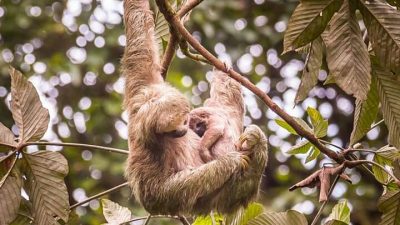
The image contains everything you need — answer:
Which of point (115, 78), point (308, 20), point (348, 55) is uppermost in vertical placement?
point (308, 20)

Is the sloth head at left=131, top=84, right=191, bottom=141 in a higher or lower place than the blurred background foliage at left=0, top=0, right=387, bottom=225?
higher

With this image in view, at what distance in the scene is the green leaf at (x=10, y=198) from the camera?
2990 millimetres

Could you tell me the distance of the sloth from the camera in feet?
12.2

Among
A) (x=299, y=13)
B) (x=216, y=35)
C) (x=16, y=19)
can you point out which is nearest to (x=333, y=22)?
(x=299, y=13)

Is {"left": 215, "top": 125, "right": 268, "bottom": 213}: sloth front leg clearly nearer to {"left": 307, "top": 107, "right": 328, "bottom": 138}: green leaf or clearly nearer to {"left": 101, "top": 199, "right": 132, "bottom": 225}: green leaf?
{"left": 307, "top": 107, "right": 328, "bottom": 138}: green leaf

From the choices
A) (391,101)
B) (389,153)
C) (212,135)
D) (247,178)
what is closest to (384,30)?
(391,101)

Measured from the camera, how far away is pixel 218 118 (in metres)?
4.18

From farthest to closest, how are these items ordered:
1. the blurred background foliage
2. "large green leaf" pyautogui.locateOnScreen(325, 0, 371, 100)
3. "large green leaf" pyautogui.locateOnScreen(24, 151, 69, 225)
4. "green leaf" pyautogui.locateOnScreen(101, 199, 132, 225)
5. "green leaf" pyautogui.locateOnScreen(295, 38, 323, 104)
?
the blurred background foliage
"green leaf" pyautogui.locateOnScreen(101, 199, 132, 225)
"green leaf" pyautogui.locateOnScreen(295, 38, 323, 104)
"large green leaf" pyautogui.locateOnScreen(24, 151, 69, 225)
"large green leaf" pyautogui.locateOnScreen(325, 0, 371, 100)

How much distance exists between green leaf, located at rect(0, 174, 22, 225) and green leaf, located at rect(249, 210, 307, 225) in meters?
1.09

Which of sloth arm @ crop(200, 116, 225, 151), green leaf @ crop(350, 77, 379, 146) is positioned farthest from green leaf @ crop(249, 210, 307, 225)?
sloth arm @ crop(200, 116, 225, 151)

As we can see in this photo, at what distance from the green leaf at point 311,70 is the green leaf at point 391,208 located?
0.61 m

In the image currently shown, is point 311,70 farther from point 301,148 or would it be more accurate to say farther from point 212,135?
point 212,135

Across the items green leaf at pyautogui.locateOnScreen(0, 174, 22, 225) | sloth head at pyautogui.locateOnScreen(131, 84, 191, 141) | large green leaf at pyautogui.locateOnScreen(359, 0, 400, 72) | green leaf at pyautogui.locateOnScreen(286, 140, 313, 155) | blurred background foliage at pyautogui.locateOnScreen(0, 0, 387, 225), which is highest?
large green leaf at pyautogui.locateOnScreen(359, 0, 400, 72)

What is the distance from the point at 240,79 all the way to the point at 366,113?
0.62 m
